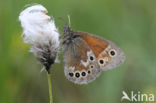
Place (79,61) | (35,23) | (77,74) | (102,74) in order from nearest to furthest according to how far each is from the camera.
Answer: (35,23)
(77,74)
(79,61)
(102,74)

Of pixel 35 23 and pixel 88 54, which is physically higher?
pixel 35 23

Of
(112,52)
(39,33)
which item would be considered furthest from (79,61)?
(39,33)

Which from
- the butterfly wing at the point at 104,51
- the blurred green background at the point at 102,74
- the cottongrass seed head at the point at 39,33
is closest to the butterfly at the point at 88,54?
the butterfly wing at the point at 104,51

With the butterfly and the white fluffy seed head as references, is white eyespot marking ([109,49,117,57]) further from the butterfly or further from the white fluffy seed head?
the white fluffy seed head

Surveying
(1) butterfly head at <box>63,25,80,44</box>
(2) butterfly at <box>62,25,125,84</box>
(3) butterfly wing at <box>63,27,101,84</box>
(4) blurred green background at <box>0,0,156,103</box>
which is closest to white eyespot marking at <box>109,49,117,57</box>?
(2) butterfly at <box>62,25,125,84</box>

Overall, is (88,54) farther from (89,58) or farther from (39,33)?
(39,33)

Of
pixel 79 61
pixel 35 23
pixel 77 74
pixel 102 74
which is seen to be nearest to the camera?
pixel 35 23
